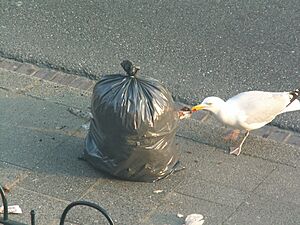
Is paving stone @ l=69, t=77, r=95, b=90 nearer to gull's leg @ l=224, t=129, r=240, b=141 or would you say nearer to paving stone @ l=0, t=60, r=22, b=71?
paving stone @ l=0, t=60, r=22, b=71

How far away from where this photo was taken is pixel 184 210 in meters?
5.21

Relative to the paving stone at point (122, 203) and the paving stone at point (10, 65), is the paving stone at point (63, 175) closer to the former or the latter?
the paving stone at point (122, 203)

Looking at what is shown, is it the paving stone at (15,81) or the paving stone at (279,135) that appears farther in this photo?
the paving stone at (15,81)

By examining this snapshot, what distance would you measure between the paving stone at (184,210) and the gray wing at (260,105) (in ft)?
3.15

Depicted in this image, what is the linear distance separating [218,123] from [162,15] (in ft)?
7.97

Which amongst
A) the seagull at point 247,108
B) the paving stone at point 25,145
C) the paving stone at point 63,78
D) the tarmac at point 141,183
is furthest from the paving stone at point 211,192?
the paving stone at point 63,78

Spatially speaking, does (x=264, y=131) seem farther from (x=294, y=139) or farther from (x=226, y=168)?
(x=226, y=168)

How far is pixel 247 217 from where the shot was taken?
5.14m

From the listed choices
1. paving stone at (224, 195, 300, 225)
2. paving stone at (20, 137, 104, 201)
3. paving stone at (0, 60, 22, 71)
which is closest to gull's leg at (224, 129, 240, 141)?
paving stone at (224, 195, 300, 225)

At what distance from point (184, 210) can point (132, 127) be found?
665 mm

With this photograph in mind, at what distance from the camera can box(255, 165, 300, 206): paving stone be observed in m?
5.39

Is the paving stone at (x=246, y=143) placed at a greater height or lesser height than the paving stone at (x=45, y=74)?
lesser

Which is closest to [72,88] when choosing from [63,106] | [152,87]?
[63,106]

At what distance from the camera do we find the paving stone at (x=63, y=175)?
5.40 meters
